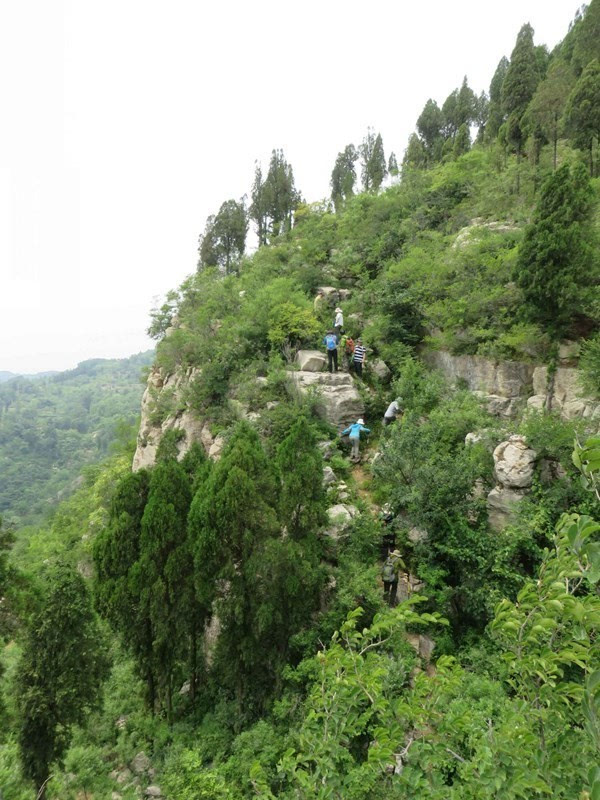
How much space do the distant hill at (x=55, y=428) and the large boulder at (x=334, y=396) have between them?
17729mm

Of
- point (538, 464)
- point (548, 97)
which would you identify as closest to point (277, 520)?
point (538, 464)

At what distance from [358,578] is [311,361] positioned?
7.81 m

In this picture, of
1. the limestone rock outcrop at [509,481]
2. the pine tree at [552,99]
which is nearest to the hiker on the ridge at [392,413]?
the limestone rock outcrop at [509,481]

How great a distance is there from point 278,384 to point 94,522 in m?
10.8

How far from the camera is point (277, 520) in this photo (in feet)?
24.2

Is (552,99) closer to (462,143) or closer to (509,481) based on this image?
(462,143)

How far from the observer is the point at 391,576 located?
7.97 m

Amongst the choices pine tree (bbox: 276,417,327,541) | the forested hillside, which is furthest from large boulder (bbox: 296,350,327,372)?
pine tree (bbox: 276,417,327,541)

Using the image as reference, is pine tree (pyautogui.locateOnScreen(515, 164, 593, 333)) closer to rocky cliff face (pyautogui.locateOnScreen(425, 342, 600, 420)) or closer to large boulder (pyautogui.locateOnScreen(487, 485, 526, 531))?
rocky cliff face (pyautogui.locateOnScreen(425, 342, 600, 420))

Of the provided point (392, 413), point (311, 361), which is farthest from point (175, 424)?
point (392, 413)

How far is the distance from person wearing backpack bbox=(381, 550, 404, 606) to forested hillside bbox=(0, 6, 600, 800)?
0.26ft

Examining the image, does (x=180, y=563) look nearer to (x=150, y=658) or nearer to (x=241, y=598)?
(x=241, y=598)

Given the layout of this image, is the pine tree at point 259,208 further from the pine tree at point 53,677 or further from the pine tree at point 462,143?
the pine tree at point 53,677

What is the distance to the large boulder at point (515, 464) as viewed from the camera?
8461mm
